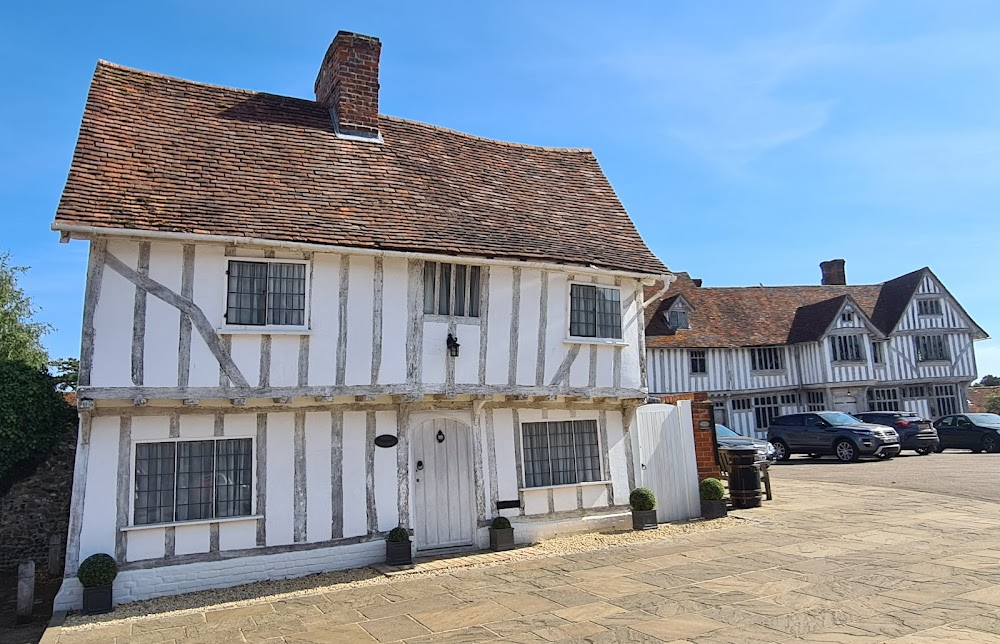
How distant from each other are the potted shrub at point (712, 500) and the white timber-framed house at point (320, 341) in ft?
4.97

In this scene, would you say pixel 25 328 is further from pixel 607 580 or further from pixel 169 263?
pixel 607 580

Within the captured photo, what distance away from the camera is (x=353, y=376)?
9812mm

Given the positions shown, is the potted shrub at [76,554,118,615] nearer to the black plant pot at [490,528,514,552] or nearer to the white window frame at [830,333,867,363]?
the black plant pot at [490,528,514,552]

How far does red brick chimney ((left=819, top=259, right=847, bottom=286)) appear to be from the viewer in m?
38.1

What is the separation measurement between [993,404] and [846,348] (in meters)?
15.5

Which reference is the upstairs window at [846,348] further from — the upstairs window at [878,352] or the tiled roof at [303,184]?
the tiled roof at [303,184]

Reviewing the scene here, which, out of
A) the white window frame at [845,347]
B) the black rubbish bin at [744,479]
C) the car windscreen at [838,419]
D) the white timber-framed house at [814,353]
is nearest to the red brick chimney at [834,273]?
the white timber-framed house at [814,353]

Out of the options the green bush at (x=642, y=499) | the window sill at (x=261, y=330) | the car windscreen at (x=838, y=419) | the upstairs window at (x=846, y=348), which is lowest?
the green bush at (x=642, y=499)

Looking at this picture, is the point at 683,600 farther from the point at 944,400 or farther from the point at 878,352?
the point at 944,400


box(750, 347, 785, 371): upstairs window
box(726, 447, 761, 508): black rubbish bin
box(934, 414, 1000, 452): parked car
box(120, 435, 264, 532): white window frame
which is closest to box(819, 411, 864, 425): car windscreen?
box(934, 414, 1000, 452): parked car

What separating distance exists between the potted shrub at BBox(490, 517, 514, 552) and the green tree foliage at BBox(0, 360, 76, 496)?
303 inches

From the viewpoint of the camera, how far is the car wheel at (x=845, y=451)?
21.1 meters

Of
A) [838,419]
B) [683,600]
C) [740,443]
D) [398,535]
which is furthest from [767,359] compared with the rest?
[683,600]

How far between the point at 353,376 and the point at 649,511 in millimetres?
5873
